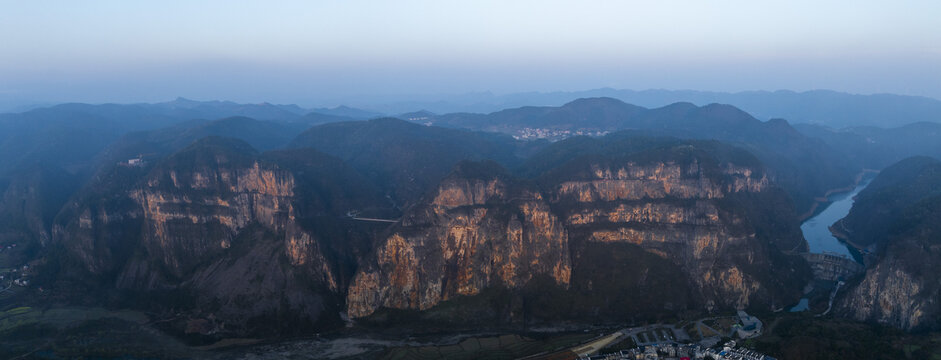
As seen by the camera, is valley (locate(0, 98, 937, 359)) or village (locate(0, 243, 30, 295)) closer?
valley (locate(0, 98, 937, 359))

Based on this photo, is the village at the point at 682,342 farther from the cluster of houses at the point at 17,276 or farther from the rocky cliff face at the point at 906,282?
the cluster of houses at the point at 17,276

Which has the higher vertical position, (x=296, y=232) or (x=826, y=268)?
(x=296, y=232)

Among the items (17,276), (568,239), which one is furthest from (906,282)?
(17,276)

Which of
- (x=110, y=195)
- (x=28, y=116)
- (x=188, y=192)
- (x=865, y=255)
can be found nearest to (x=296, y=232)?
(x=188, y=192)

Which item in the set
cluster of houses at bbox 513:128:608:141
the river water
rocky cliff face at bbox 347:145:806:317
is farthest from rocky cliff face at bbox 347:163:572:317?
cluster of houses at bbox 513:128:608:141

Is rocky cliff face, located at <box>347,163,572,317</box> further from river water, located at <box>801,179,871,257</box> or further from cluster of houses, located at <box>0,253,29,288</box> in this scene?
cluster of houses, located at <box>0,253,29,288</box>

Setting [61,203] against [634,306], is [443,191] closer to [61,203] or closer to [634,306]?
[634,306]
